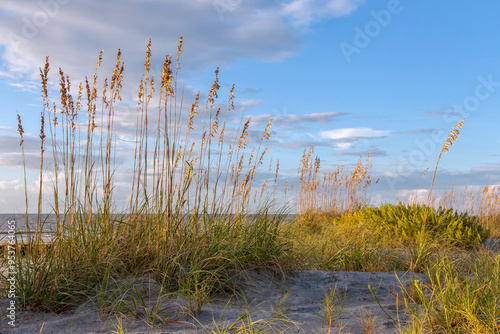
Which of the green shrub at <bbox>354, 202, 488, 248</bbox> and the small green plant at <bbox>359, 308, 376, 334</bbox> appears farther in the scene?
the green shrub at <bbox>354, 202, 488, 248</bbox>

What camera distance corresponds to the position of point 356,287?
145 inches

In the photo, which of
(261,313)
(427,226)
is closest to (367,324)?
(261,313)

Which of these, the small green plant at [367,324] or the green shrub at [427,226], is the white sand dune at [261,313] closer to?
the small green plant at [367,324]

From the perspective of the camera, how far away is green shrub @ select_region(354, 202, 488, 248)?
6309 millimetres

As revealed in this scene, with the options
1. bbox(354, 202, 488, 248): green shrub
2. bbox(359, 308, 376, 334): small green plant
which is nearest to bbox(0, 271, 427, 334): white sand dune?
bbox(359, 308, 376, 334): small green plant

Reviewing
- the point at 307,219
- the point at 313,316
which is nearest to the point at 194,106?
the point at 313,316

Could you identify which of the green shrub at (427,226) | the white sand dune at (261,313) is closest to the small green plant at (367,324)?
the white sand dune at (261,313)

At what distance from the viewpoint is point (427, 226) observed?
21.3ft

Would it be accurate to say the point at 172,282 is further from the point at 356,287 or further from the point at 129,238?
the point at 356,287

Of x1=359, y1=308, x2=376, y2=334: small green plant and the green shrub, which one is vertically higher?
the green shrub

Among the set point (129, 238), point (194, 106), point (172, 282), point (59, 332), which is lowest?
point (59, 332)

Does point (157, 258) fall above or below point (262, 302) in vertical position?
above

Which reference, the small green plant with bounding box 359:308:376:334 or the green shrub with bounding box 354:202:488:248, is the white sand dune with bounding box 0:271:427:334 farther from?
the green shrub with bounding box 354:202:488:248

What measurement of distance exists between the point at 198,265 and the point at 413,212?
196 inches
